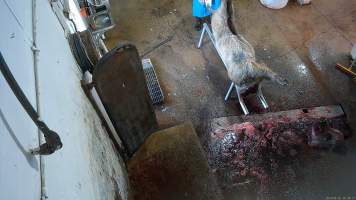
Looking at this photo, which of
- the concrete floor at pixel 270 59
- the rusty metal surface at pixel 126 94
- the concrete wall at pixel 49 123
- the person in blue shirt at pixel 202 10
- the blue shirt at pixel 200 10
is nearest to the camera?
the concrete wall at pixel 49 123

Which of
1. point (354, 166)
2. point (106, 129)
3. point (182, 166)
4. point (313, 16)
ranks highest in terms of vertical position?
point (106, 129)

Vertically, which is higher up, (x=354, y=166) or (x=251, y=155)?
(x=251, y=155)

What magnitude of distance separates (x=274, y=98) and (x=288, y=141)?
2.38ft

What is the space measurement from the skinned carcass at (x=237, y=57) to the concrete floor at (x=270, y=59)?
722 mm

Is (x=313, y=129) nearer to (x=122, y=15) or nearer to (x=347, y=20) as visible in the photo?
(x=347, y=20)

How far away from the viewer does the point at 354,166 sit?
12.5 ft

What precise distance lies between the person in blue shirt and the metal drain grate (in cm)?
107

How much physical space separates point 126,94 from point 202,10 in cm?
256

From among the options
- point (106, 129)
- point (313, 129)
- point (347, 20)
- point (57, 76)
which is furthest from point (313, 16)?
point (57, 76)

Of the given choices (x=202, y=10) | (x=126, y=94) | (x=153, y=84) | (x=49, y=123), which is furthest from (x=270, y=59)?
(x=49, y=123)

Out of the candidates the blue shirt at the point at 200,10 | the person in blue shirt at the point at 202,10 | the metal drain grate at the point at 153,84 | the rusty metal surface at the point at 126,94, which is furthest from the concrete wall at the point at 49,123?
the blue shirt at the point at 200,10

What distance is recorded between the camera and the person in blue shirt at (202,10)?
431 centimetres

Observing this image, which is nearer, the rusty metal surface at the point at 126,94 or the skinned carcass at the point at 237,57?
the rusty metal surface at the point at 126,94

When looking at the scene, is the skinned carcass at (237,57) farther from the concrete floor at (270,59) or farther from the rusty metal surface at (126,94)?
the rusty metal surface at (126,94)
